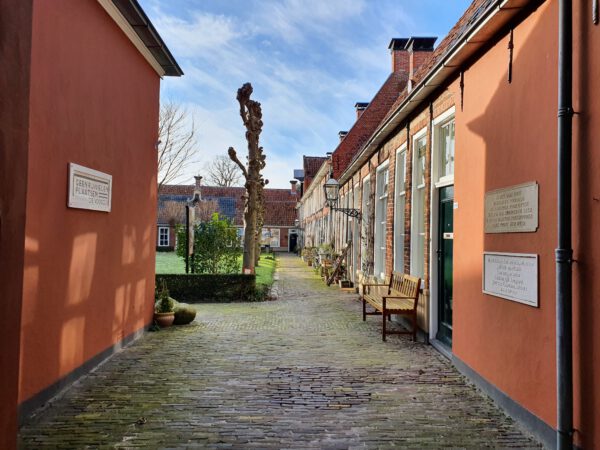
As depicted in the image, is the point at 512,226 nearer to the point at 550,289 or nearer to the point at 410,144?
the point at 550,289

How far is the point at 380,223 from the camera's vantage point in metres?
11.2

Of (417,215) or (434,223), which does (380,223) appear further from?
(434,223)

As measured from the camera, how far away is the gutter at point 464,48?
4.07 meters

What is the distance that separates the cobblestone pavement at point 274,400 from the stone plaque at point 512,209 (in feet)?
5.57

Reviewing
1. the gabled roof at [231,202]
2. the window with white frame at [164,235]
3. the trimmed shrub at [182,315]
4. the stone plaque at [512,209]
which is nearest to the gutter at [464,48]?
the stone plaque at [512,209]

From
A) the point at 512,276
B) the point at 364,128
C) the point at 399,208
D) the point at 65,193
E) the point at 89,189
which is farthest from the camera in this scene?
the point at 364,128

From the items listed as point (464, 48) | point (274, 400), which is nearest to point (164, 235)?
point (274, 400)

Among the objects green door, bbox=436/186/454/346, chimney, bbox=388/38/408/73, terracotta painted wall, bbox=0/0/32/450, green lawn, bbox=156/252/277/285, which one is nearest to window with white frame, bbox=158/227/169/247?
green lawn, bbox=156/252/277/285

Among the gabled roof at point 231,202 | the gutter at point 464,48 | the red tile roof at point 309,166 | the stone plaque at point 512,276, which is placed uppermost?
the red tile roof at point 309,166

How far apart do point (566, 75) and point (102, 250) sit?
5.23 metres

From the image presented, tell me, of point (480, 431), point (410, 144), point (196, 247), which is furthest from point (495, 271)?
point (196, 247)

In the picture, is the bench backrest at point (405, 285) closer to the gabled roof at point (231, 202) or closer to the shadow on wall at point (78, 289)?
the shadow on wall at point (78, 289)

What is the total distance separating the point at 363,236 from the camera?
1270cm

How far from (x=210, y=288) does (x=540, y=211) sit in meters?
9.49
